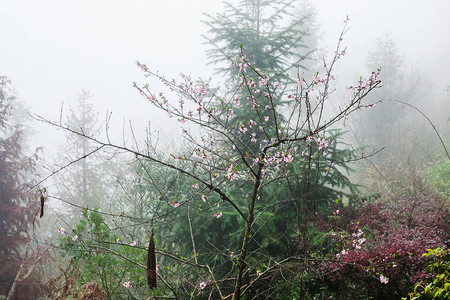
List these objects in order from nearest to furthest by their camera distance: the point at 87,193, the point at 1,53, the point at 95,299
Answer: the point at 95,299 < the point at 87,193 < the point at 1,53

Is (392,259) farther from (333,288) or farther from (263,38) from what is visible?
(263,38)

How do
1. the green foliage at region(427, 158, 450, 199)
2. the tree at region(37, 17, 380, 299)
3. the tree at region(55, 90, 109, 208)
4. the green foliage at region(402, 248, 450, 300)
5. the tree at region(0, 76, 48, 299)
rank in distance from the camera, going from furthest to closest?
the tree at region(55, 90, 109, 208) → the green foliage at region(427, 158, 450, 199) → the tree at region(0, 76, 48, 299) → the tree at region(37, 17, 380, 299) → the green foliage at region(402, 248, 450, 300)

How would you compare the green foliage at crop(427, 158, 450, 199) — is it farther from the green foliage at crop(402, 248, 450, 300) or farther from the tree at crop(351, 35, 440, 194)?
the green foliage at crop(402, 248, 450, 300)

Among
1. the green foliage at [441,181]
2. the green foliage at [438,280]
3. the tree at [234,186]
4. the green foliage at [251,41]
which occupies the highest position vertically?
the green foliage at [251,41]

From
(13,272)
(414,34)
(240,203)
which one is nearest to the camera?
(240,203)

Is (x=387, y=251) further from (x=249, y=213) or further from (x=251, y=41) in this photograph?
(x=251, y=41)

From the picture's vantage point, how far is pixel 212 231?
5.05 meters

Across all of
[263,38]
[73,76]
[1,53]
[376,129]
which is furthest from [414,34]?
[1,53]

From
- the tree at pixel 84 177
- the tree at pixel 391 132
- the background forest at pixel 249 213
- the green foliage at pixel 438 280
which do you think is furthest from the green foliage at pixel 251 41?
the tree at pixel 84 177

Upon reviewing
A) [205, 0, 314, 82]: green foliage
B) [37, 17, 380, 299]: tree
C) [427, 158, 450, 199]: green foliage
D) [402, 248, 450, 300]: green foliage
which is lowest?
[402, 248, 450, 300]: green foliage

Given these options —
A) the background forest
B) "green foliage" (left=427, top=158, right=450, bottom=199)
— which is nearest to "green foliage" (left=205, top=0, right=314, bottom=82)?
the background forest

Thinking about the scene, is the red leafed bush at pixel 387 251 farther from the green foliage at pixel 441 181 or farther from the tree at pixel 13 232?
the tree at pixel 13 232

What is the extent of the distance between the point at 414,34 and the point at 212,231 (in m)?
54.1

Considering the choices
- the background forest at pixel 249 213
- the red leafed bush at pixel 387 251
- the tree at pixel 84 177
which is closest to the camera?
the background forest at pixel 249 213
